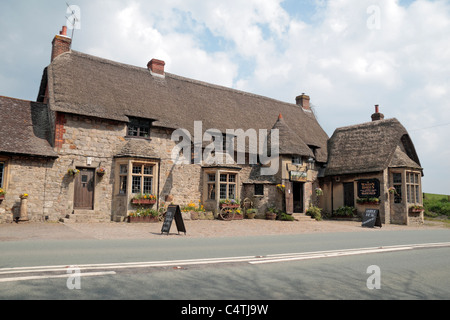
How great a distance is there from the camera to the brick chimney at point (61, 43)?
20203 millimetres

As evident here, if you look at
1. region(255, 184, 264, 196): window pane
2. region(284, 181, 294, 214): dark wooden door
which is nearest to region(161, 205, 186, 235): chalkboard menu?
region(255, 184, 264, 196): window pane

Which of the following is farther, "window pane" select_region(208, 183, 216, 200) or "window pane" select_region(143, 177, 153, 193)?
"window pane" select_region(208, 183, 216, 200)

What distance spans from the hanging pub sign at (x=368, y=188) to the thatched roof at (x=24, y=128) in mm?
19088

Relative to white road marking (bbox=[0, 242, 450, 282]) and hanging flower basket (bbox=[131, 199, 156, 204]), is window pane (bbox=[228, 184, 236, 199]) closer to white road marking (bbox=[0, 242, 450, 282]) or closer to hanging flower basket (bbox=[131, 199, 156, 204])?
hanging flower basket (bbox=[131, 199, 156, 204])

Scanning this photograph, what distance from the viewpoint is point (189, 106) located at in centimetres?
2273

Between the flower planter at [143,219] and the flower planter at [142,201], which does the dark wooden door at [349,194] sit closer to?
the flower planter at [143,219]

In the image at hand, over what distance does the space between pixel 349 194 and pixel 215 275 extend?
21.3 metres

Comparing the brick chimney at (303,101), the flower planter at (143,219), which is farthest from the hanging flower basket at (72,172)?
the brick chimney at (303,101)

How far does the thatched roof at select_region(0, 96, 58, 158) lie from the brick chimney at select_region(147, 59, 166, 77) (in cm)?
754

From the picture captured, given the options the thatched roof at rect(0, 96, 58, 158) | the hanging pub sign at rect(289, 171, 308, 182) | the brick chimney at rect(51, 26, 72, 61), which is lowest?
the hanging pub sign at rect(289, 171, 308, 182)

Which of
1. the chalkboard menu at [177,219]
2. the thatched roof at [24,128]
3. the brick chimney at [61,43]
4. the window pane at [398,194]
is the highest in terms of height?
the brick chimney at [61,43]

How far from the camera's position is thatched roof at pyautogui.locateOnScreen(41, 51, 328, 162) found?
18.1 meters

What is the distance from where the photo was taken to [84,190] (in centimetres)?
1755
